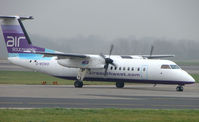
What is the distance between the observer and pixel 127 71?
36594mm

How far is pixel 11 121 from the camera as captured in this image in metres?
15.5

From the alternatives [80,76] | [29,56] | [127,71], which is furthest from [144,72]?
[29,56]

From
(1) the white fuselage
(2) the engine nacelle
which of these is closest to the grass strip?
(1) the white fuselage

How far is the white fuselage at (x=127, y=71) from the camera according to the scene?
114ft

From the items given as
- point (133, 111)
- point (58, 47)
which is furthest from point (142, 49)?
point (133, 111)

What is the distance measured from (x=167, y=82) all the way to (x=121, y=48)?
29116 mm

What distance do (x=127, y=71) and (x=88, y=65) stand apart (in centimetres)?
310

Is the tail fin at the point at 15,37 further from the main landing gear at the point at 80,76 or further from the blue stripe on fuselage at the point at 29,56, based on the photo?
the main landing gear at the point at 80,76

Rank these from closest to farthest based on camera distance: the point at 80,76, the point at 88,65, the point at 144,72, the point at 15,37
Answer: the point at 144,72 → the point at 88,65 → the point at 80,76 → the point at 15,37

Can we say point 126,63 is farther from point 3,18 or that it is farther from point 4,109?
point 4,109

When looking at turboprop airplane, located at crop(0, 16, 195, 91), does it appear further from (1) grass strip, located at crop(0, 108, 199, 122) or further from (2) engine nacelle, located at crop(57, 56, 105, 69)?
(1) grass strip, located at crop(0, 108, 199, 122)

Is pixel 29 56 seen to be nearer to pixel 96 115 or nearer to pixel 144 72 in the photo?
pixel 144 72

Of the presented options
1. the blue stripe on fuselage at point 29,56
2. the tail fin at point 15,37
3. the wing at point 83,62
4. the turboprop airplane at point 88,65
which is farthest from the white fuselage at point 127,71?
the tail fin at point 15,37

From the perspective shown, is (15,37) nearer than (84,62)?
No
